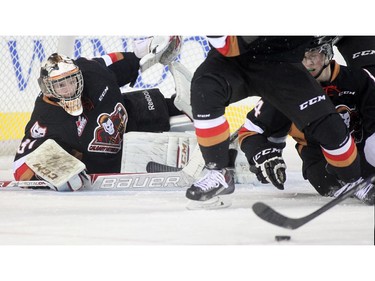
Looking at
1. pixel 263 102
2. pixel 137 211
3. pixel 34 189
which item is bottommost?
pixel 34 189

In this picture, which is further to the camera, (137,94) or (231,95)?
(137,94)

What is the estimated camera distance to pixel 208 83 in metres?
2.17

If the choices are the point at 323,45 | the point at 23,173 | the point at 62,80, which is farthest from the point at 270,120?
the point at 23,173

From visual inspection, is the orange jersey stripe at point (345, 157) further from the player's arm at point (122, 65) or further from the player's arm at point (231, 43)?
the player's arm at point (122, 65)

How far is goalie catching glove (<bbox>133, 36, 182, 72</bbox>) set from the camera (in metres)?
3.15

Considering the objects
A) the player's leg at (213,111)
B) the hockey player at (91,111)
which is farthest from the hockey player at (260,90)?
the hockey player at (91,111)

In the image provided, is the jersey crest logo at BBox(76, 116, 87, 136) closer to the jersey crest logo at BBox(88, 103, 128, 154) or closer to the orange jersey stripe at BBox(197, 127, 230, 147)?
the jersey crest logo at BBox(88, 103, 128, 154)

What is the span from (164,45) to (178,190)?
0.61 metres

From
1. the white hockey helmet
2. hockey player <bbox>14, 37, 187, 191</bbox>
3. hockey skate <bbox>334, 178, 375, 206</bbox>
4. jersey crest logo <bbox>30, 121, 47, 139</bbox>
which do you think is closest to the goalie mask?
hockey player <bbox>14, 37, 187, 191</bbox>

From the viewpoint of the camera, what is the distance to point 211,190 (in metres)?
2.25

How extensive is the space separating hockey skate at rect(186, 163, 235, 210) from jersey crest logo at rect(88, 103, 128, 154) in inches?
34.5
